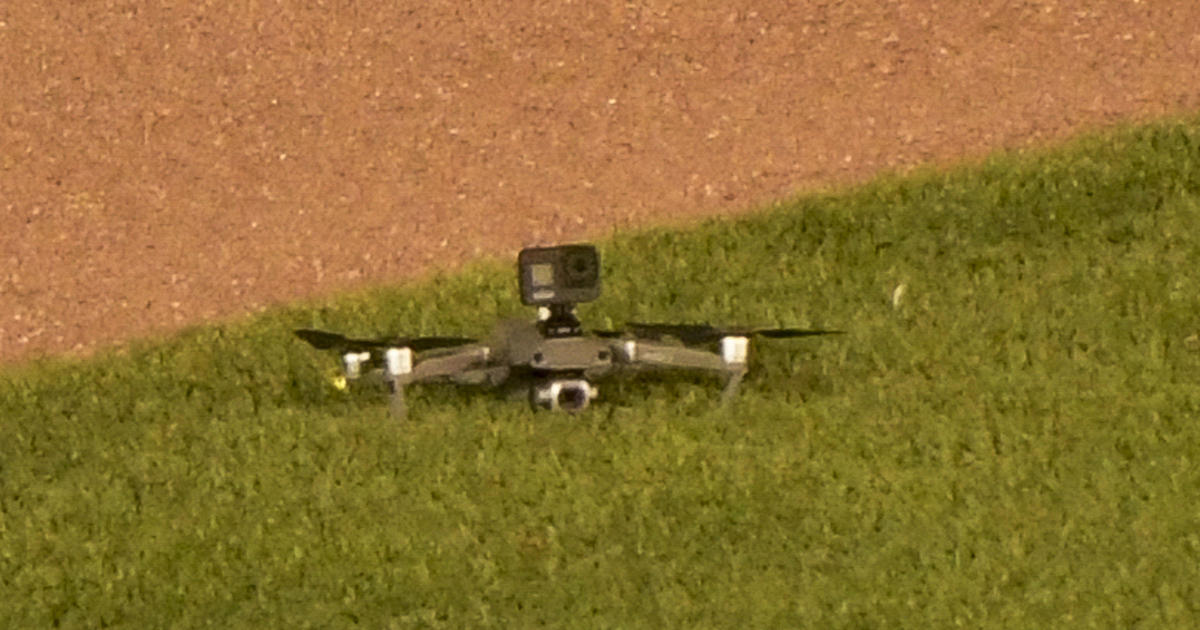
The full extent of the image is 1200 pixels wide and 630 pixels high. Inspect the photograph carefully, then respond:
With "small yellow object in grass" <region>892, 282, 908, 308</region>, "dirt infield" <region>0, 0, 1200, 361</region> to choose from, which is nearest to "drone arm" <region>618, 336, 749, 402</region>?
"small yellow object in grass" <region>892, 282, 908, 308</region>

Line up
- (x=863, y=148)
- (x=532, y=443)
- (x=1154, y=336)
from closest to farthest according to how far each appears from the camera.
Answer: (x=532, y=443), (x=1154, y=336), (x=863, y=148)

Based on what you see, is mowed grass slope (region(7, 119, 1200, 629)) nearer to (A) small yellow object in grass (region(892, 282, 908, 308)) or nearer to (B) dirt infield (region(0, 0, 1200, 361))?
(A) small yellow object in grass (region(892, 282, 908, 308))

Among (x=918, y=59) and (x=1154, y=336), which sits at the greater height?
(x=918, y=59)

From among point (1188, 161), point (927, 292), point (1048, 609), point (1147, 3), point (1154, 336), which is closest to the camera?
point (1048, 609)

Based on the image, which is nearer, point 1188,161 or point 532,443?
point 532,443

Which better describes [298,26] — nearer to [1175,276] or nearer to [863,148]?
[863,148]

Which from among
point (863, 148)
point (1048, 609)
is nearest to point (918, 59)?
point (863, 148)

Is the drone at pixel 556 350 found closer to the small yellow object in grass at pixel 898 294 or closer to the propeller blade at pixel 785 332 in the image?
the propeller blade at pixel 785 332

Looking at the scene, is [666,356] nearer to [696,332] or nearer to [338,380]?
[696,332]
